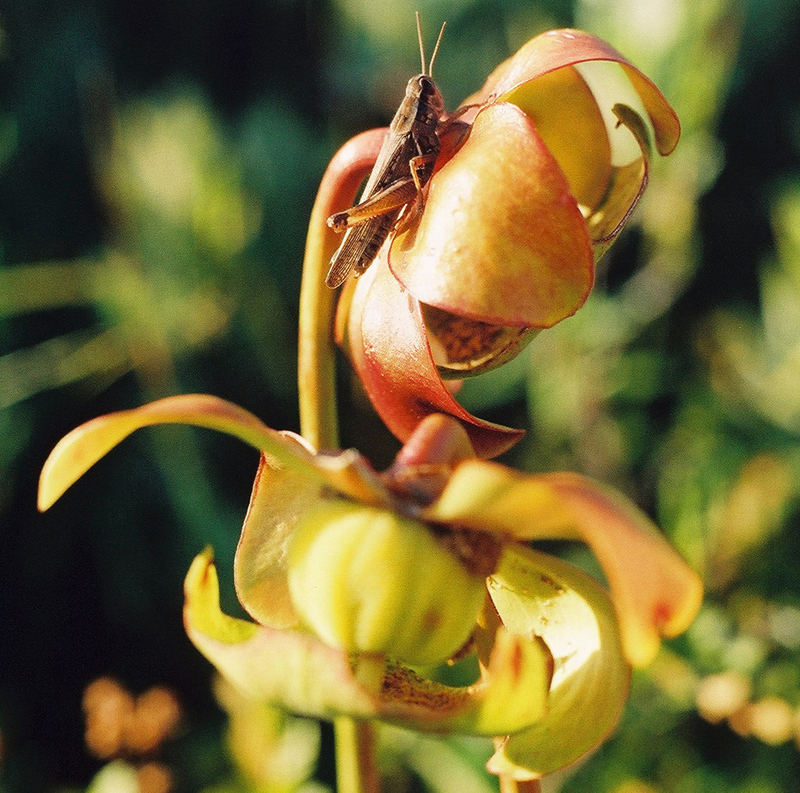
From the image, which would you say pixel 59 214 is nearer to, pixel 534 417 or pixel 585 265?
pixel 534 417

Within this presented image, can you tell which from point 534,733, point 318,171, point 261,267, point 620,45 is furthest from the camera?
point 318,171

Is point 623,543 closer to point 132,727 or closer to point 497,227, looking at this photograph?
point 497,227

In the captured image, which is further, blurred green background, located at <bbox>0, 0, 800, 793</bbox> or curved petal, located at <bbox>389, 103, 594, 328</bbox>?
blurred green background, located at <bbox>0, 0, 800, 793</bbox>

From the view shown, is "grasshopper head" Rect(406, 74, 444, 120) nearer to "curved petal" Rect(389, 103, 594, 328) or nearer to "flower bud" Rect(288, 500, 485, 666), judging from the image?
"curved petal" Rect(389, 103, 594, 328)

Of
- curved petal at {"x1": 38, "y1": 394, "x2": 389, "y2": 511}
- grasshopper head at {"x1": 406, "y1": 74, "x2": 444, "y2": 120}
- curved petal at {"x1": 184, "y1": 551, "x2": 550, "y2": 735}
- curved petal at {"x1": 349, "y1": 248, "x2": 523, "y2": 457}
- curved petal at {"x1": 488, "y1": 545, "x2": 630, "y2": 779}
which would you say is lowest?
curved petal at {"x1": 488, "y1": 545, "x2": 630, "y2": 779}

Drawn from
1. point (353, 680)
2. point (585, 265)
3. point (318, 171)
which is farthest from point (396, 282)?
point (318, 171)

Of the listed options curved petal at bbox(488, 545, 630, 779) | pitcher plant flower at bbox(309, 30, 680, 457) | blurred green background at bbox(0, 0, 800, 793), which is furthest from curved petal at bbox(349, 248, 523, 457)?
blurred green background at bbox(0, 0, 800, 793)

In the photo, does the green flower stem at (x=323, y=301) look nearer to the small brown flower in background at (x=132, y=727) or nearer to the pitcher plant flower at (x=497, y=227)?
the pitcher plant flower at (x=497, y=227)

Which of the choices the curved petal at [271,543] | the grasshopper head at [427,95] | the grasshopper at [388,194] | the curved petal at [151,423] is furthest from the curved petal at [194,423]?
the grasshopper head at [427,95]
